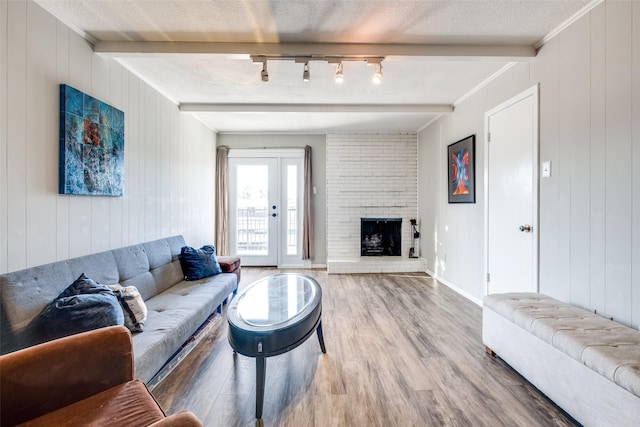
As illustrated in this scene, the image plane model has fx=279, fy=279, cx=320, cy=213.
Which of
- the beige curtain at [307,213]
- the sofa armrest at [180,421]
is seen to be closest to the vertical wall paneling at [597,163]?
the sofa armrest at [180,421]

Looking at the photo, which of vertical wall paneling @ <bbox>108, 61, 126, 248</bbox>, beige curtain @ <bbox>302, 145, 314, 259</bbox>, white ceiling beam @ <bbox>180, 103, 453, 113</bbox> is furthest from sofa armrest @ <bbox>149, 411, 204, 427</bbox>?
beige curtain @ <bbox>302, 145, 314, 259</bbox>

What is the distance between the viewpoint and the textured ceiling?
76.0 inches

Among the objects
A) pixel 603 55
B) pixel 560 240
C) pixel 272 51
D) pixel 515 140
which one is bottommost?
pixel 560 240

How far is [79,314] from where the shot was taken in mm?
1537

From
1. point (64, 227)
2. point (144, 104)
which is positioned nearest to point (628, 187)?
point (64, 227)

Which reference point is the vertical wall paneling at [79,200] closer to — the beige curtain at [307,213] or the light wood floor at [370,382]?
the light wood floor at [370,382]

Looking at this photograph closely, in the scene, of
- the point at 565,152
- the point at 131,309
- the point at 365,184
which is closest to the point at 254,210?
the point at 365,184

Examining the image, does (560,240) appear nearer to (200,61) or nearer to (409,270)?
(409,270)

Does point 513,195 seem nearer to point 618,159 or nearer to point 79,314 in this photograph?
point 618,159

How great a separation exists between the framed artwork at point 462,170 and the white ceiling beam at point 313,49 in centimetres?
122

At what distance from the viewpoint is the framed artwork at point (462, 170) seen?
341 centimetres

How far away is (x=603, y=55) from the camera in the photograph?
187 centimetres

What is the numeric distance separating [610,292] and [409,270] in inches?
124

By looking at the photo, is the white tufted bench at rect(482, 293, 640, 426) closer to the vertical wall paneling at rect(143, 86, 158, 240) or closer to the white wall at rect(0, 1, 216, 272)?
the white wall at rect(0, 1, 216, 272)
